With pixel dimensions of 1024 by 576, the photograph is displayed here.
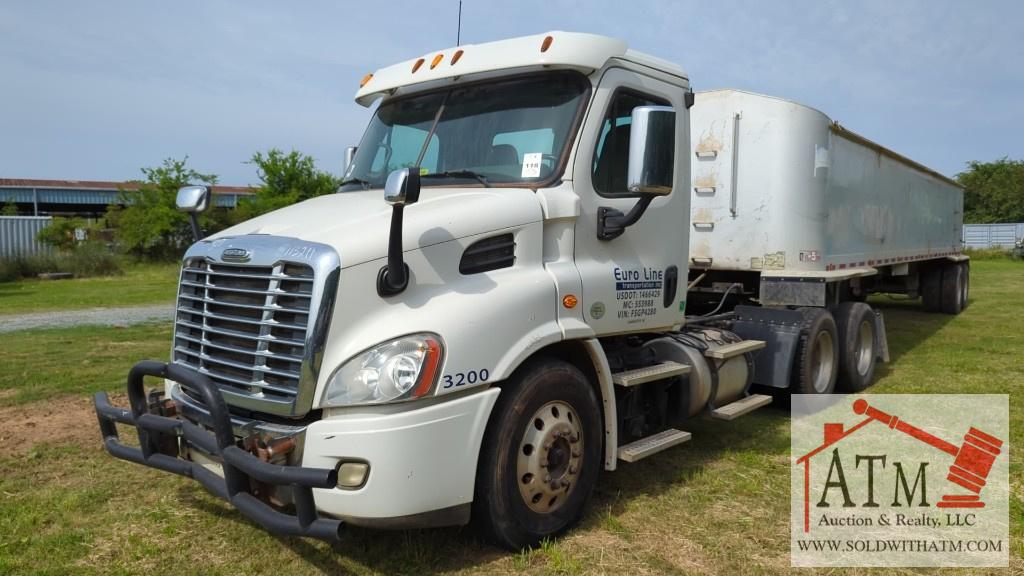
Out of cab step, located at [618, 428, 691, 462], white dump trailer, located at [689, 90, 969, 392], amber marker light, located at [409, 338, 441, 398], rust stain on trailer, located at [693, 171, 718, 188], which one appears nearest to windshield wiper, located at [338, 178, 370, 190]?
amber marker light, located at [409, 338, 441, 398]

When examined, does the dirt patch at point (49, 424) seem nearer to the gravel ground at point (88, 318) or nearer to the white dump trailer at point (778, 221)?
the white dump trailer at point (778, 221)

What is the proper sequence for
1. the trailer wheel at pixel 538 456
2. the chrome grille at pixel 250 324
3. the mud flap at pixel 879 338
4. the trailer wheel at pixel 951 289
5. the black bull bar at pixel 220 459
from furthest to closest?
the trailer wheel at pixel 951 289 < the mud flap at pixel 879 338 < the trailer wheel at pixel 538 456 < the chrome grille at pixel 250 324 < the black bull bar at pixel 220 459

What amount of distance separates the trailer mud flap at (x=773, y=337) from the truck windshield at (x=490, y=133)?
11.2ft

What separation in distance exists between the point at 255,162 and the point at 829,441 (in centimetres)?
3117

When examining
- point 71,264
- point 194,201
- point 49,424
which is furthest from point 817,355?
point 71,264

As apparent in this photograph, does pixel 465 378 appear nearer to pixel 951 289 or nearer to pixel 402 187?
pixel 402 187

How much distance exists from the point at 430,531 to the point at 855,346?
5.55 metres

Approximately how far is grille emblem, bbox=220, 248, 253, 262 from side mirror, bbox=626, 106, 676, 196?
2036mm

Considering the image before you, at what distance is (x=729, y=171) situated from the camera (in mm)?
7488

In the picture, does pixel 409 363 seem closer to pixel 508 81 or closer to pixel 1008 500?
pixel 508 81

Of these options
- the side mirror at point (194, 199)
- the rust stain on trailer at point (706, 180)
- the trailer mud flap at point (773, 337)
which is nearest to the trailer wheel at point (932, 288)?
the rust stain on trailer at point (706, 180)

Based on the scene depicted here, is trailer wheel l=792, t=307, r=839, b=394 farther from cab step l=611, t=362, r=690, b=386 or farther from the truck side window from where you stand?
A: the truck side window

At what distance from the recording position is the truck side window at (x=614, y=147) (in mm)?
4414

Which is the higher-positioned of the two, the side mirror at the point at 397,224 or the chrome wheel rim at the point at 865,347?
the side mirror at the point at 397,224
